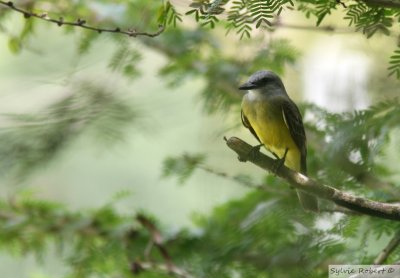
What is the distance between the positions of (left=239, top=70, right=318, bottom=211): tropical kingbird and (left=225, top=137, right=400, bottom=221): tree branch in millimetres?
721

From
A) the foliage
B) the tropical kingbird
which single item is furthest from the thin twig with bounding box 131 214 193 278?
the tropical kingbird

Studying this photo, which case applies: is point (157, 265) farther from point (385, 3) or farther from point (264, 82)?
point (385, 3)

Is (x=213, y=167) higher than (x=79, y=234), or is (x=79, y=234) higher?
(x=213, y=167)

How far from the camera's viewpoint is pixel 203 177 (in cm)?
321

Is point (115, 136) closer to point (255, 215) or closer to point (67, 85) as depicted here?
point (67, 85)

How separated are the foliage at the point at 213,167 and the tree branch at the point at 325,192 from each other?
27cm

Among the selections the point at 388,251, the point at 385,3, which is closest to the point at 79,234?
the point at 388,251

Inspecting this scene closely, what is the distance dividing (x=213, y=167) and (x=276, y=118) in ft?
1.58

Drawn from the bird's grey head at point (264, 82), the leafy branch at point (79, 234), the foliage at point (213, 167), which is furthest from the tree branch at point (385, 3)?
the leafy branch at point (79, 234)

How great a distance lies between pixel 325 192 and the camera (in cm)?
165

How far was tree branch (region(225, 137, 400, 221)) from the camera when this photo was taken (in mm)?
1601

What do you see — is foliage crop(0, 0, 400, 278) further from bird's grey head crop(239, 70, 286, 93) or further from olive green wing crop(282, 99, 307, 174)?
bird's grey head crop(239, 70, 286, 93)

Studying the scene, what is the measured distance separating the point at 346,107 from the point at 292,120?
0.99 feet

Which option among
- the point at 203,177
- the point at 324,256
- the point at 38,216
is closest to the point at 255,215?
the point at 324,256
